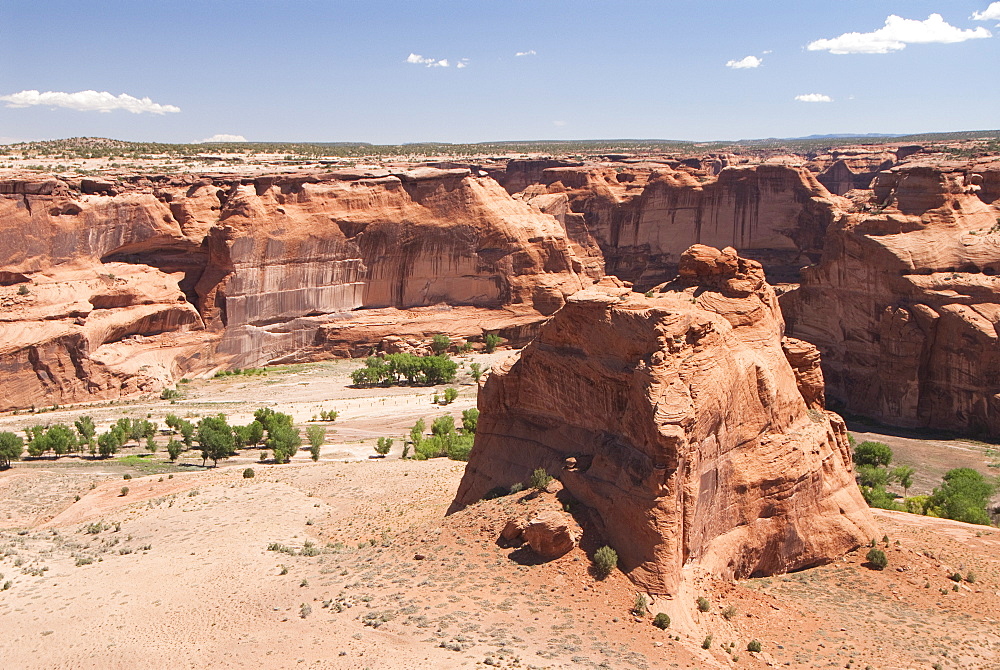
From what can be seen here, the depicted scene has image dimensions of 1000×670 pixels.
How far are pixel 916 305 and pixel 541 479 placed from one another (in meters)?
32.9

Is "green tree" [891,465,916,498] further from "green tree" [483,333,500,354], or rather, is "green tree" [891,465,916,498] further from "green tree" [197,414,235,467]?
"green tree" [483,333,500,354]

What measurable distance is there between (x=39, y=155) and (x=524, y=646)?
7171 centimetres

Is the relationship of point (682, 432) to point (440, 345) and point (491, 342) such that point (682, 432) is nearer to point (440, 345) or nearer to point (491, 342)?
point (440, 345)

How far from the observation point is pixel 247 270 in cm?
5297

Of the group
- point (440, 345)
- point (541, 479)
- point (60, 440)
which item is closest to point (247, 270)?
point (440, 345)

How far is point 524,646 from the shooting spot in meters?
15.2

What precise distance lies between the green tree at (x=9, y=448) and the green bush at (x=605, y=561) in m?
25.2

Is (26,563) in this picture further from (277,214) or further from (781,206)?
(781,206)

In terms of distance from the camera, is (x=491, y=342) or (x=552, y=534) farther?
(x=491, y=342)

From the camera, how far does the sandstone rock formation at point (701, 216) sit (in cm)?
7288

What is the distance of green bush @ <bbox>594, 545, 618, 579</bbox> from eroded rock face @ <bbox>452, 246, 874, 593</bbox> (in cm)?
29

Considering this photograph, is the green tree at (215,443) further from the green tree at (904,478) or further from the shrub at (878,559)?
the green tree at (904,478)

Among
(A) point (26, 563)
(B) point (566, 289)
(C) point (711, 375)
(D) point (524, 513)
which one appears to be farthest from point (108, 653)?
(B) point (566, 289)

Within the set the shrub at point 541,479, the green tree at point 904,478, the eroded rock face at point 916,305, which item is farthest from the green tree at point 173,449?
the eroded rock face at point 916,305
